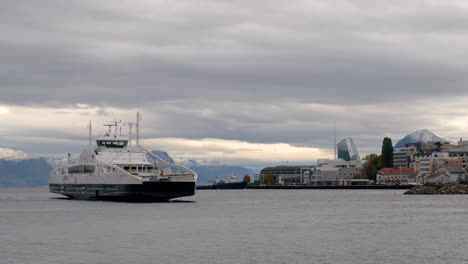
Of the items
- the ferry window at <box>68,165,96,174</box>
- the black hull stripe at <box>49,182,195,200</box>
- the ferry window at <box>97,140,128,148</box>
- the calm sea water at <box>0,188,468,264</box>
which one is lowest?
the calm sea water at <box>0,188,468,264</box>

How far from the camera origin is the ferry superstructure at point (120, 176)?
12481 cm

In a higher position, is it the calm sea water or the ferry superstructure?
the ferry superstructure

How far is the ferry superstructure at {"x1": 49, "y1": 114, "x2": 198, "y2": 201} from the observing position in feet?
409

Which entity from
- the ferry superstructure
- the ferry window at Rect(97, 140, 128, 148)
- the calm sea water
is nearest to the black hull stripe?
the ferry superstructure

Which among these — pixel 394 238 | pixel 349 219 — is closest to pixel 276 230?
pixel 394 238

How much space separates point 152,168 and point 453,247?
8428cm

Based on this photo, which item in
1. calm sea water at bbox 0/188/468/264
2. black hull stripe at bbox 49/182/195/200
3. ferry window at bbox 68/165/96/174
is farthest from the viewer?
ferry window at bbox 68/165/96/174

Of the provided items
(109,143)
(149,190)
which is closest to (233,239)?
(149,190)

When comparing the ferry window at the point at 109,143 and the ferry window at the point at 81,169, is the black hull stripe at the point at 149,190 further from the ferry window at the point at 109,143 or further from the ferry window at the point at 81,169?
the ferry window at the point at 109,143

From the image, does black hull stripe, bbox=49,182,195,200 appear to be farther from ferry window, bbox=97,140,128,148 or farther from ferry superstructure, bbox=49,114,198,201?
ferry window, bbox=97,140,128,148

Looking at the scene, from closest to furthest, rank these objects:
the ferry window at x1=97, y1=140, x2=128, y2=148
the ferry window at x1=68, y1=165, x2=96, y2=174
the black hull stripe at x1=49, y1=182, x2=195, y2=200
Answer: the black hull stripe at x1=49, y1=182, x2=195, y2=200 → the ferry window at x1=68, y1=165, x2=96, y2=174 → the ferry window at x1=97, y1=140, x2=128, y2=148

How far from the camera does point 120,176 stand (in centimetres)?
12700

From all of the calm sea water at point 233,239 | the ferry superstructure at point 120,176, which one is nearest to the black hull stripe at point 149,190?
the ferry superstructure at point 120,176

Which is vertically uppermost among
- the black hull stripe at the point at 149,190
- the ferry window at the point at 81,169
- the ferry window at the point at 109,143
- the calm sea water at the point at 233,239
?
the ferry window at the point at 109,143
